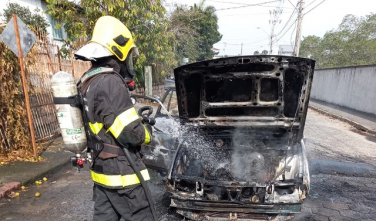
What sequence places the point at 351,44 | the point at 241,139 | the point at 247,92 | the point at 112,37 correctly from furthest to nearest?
the point at 351,44 < the point at 241,139 < the point at 247,92 < the point at 112,37

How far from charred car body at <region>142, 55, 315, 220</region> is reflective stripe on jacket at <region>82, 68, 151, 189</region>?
118 centimetres

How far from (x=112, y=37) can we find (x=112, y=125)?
0.68 metres

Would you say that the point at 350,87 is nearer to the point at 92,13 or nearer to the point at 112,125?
the point at 92,13

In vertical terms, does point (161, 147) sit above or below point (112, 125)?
below

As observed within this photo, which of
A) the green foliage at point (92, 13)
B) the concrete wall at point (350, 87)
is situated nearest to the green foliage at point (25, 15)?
the green foliage at point (92, 13)

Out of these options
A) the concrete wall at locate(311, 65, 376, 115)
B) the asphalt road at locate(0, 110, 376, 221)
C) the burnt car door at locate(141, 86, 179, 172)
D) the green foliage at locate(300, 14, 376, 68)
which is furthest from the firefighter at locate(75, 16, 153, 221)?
the green foliage at locate(300, 14, 376, 68)

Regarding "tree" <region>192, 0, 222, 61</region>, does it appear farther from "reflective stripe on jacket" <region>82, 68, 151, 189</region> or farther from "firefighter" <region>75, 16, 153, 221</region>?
"reflective stripe on jacket" <region>82, 68, 151, 189</region>

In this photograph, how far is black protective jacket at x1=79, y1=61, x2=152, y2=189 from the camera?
71.1 inches

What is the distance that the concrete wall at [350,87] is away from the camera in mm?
12106

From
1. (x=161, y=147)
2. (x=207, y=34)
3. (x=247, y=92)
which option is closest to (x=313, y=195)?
(x=247, y=92)

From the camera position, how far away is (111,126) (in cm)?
181

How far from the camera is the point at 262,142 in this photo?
3.86 m

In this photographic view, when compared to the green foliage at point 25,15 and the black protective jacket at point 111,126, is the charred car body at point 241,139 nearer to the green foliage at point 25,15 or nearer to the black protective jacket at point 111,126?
the black protective jacket at point 111,126

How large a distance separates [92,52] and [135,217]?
134 centimetres
